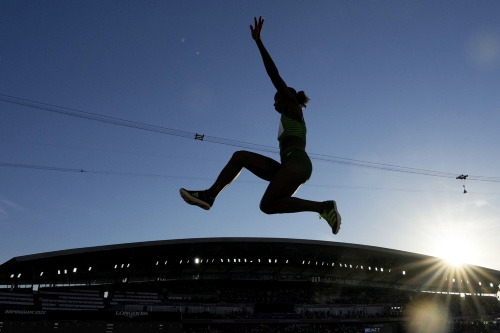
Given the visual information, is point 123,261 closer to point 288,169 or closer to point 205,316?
point 205,316

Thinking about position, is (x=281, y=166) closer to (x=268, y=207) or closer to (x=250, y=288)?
(x=268, y=207)

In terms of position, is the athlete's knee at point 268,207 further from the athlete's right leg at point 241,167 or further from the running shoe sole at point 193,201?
the running shoe sole at point 193,201

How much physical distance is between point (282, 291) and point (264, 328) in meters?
8.18

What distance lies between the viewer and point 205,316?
152ft

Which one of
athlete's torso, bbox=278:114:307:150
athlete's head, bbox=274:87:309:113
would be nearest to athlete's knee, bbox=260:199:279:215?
athlete's torso, bbox=278:114:307:150

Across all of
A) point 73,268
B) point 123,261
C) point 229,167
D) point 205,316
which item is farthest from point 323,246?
point 229,167

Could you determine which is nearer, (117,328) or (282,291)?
(117,328)

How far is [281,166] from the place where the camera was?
5.08 meters

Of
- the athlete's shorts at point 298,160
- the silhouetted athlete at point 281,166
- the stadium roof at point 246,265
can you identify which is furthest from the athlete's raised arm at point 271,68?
the stadium roof at point 246,265

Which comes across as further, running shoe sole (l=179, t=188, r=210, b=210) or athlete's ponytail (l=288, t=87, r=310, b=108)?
athlete's ponytail (l=288, t=87, r=310, b=108)

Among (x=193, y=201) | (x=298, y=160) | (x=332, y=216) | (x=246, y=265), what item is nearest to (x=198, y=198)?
(x=193, y=201)

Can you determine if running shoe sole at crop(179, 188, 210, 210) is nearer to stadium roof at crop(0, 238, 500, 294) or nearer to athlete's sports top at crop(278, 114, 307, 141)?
athlete's sports top at crop(278, 114, 307, 141)

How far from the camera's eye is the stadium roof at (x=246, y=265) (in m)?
47.3

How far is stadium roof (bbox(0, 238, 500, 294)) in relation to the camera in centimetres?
4734
